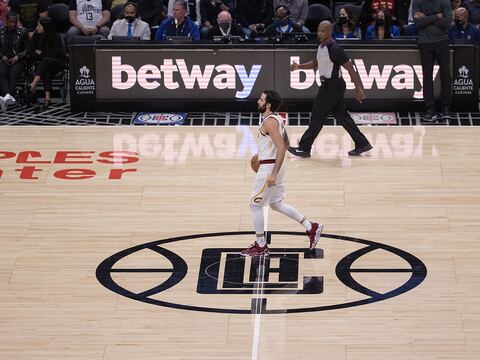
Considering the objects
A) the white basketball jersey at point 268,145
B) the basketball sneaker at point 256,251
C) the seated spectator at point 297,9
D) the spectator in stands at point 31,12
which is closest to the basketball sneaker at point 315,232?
the basketball sneaker at point 256,251

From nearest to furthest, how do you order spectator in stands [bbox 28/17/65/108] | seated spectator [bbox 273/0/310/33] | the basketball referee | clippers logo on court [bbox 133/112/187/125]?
the basketball referee
clippers logo on court [bbox 133/112/187/125]
spectator in stands [bbox 28/17/65/108]
seated spectator [bbox 273/0/310/33]

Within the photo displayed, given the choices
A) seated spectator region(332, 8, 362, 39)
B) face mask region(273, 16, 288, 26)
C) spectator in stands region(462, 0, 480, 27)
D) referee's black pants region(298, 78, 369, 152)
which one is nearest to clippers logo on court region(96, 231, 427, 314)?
referee's black pants region(298, 78, 369, 152)

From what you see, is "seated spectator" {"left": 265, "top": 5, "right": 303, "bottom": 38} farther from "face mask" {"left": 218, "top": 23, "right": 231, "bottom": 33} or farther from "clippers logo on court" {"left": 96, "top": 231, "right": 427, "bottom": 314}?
"clippers logo on court" {"left": 96, "top": 231, "right": 427, "bottom": 314}

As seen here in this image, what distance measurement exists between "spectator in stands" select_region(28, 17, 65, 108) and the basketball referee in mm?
4913

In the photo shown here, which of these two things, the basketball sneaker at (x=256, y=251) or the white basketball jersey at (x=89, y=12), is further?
the white basketball jersey at (x=89, y=12)

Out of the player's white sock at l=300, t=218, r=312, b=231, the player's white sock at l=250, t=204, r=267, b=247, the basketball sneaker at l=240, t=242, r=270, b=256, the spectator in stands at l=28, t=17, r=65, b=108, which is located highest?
the spectator in stands at l=28, t=17, r=65, b=108

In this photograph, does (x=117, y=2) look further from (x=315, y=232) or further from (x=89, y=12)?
(x=315, y=232)

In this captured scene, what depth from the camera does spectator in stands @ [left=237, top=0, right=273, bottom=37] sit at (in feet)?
67.1

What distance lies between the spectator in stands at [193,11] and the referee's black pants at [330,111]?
532cm

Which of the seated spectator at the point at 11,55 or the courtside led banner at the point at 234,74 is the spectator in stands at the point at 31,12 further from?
the courtside led banner at the point at 234,74

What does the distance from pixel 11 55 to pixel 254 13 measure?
424 cm

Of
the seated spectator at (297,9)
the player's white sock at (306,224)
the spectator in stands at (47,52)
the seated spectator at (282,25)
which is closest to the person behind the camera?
the player's white sock at (306,224)

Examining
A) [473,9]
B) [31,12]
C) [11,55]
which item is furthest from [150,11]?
[473,9]

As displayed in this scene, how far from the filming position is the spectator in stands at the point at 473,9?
65.2ft
